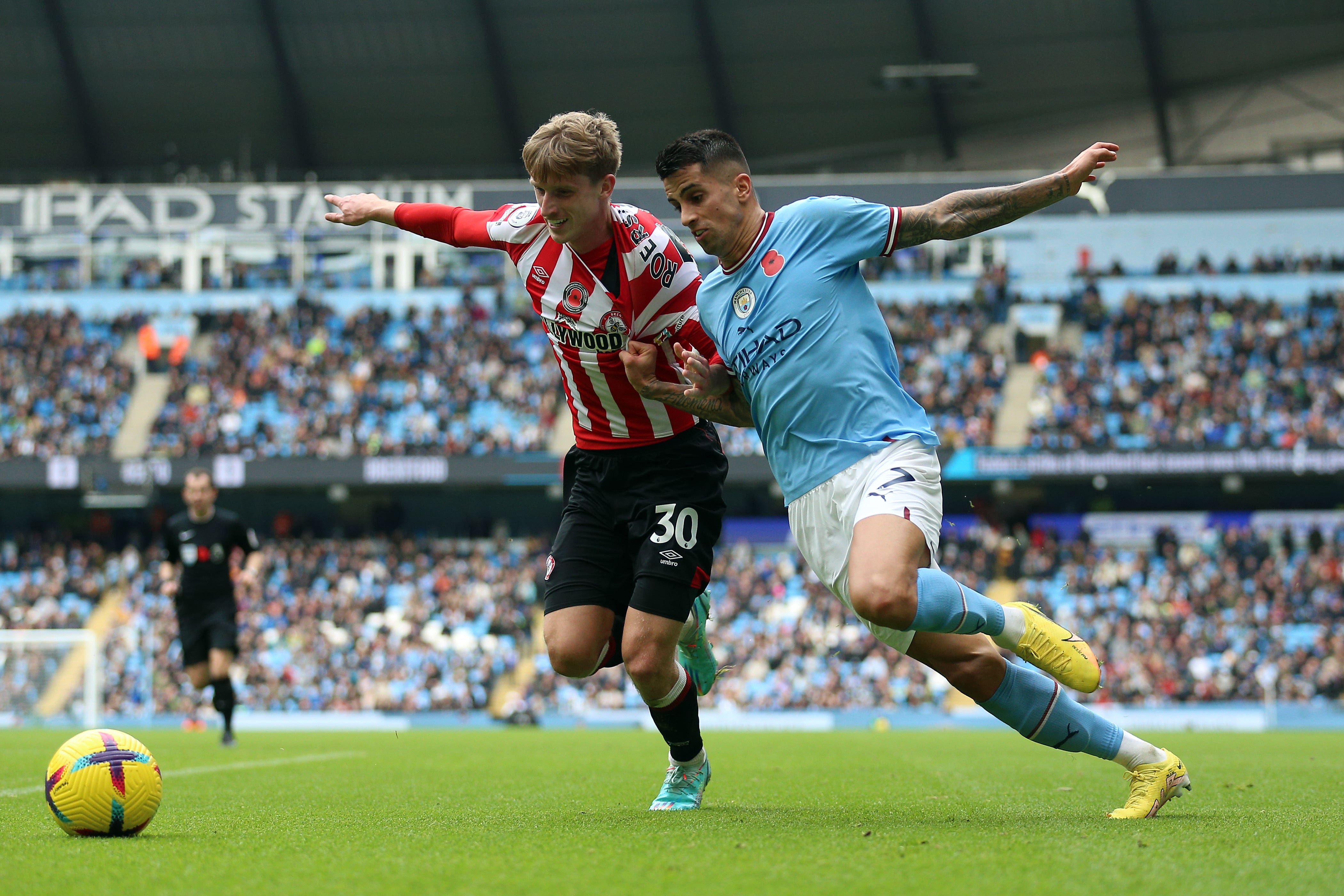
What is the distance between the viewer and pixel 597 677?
22766 mm

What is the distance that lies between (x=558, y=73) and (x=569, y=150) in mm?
27739

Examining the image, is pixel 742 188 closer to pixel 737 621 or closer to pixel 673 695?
pixel 673 695

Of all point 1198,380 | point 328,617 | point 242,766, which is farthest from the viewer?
point 1198,380

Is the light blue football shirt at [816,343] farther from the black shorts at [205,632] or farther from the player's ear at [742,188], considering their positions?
the black shorts at [205,632]

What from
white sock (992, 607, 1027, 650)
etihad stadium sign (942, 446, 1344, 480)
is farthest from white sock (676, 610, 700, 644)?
etihad stadium sign (942, 446, 1344, 480)

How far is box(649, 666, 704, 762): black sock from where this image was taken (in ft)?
16.8

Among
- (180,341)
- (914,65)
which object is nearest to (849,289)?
(914,65)

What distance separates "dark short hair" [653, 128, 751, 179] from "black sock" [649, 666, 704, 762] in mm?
1969

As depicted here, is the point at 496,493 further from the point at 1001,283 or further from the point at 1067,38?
the point at 1067,38

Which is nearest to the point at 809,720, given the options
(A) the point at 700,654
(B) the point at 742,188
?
(A) the point at 700,654

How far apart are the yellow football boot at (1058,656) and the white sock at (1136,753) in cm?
30

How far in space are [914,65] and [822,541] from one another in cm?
2773

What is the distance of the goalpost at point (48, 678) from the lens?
19359mm

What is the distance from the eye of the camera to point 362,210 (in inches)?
205
